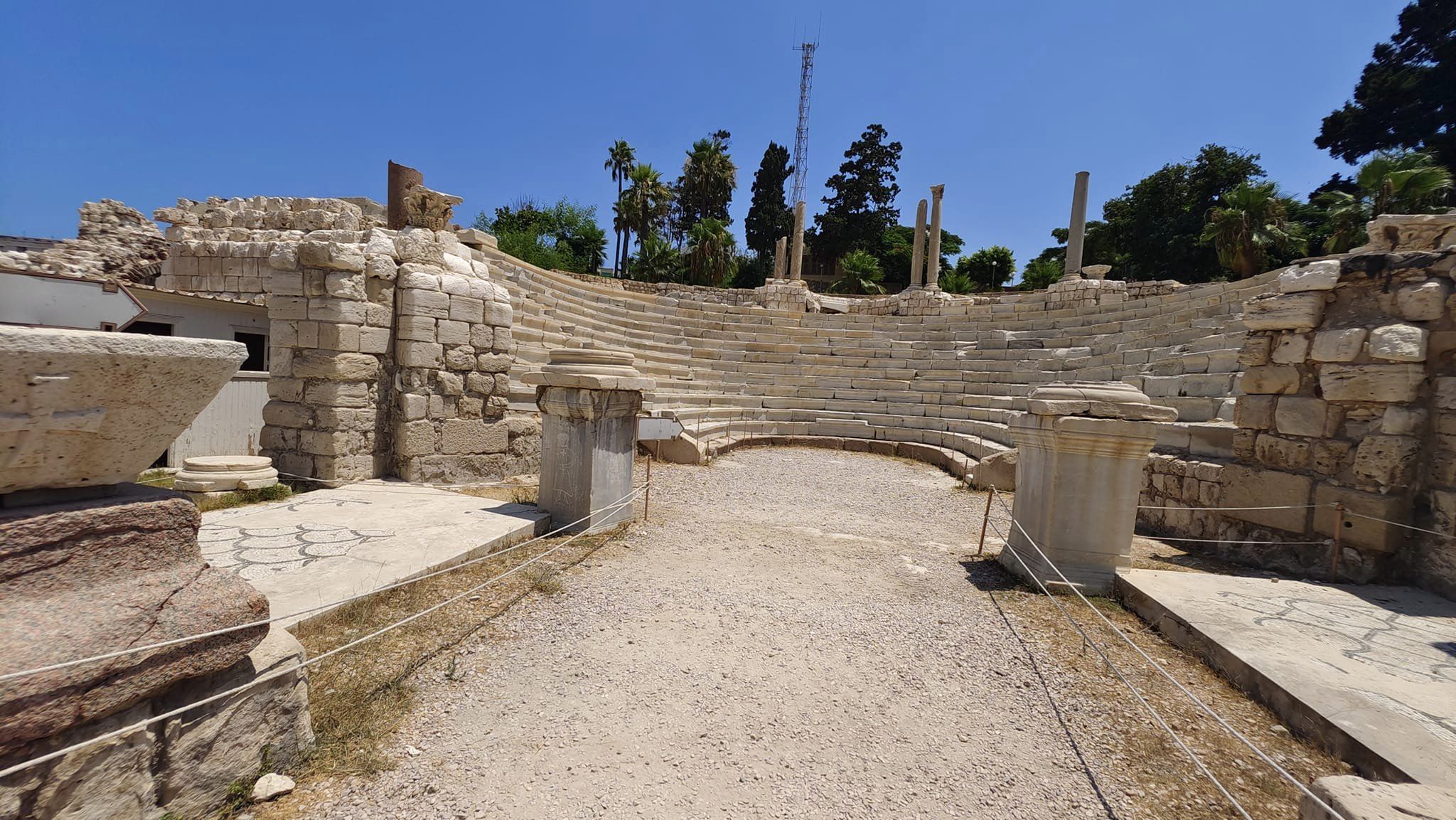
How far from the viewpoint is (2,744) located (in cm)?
138

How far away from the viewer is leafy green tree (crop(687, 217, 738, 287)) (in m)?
27.7

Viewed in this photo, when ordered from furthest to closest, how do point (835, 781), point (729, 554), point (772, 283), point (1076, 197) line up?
point (772, 283) < point (1076, 197) < point (729, 554) < point (835, 781)

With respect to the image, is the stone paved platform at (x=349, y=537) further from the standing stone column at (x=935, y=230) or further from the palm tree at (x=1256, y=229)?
the palm tree at (x=1256, y=229)

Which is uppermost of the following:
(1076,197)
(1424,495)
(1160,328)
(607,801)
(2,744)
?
(1076,197)

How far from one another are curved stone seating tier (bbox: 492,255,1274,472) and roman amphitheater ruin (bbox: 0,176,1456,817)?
8cm

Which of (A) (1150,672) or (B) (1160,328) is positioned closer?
(A) (1150,672)

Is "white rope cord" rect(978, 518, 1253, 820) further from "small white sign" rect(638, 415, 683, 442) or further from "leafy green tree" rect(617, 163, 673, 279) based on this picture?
"leafy green tree" rect(617, 163, 673, 279)

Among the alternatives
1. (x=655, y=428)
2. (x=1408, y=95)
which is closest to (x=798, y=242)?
(x=655, y=428)

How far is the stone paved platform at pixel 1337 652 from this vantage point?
2.30m

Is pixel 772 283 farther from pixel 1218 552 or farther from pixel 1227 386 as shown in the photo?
pixel 1218 552

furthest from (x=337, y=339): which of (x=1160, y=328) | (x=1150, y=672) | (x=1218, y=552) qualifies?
(x=1160, y=328)

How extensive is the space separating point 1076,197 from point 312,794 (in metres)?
21.5

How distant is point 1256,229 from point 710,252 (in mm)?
20479

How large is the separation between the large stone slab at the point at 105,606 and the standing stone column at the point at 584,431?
9.55 ft
